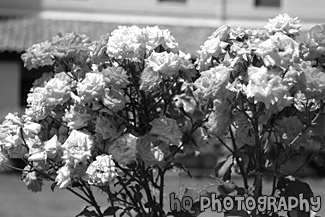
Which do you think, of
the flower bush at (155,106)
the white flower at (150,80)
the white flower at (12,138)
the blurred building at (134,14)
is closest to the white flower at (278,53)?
the flower bush at (155,106)

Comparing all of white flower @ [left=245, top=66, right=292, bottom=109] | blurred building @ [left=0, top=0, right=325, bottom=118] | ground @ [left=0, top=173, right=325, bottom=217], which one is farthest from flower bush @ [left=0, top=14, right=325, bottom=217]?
blurred building @ [left=0, top=0, right=325, bottom=118]

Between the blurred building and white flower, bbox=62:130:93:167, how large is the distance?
59.4ft

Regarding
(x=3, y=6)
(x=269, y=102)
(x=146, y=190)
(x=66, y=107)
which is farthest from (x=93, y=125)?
(x=3, y=6)

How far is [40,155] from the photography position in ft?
8.28

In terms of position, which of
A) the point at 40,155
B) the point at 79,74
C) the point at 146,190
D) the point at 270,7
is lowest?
the point at 270,7

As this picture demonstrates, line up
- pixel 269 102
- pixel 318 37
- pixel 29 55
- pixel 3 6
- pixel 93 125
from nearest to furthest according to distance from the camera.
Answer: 1. pixel 269 102
2. pixel 318 37
3. pixel 93 125
4. pixel 29 55
5. pixel 3 6

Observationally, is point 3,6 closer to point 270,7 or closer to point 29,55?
point 270,7

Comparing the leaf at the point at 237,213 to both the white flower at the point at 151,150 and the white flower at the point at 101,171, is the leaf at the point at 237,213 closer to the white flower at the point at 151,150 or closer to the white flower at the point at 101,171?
the white flower at the point at 151,150

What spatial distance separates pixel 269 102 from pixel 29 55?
3.08 ft

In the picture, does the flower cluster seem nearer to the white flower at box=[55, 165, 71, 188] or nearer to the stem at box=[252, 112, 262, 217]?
the white flower at box=[55, 165, 71, 188]

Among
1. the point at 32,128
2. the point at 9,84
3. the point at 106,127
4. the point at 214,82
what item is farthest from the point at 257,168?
the point at 9,84

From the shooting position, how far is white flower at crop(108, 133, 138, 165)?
2.45 m

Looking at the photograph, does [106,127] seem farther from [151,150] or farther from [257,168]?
[257,168]

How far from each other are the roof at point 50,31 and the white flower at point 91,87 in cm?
1673
